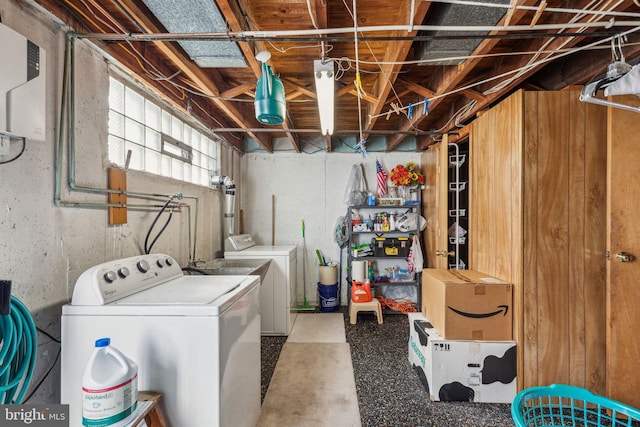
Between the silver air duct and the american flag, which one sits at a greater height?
the american flag

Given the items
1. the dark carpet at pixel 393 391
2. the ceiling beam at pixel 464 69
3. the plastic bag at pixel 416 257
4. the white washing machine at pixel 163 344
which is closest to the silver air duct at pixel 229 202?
the dark carpet at pixel 393 391

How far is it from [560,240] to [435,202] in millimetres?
1428

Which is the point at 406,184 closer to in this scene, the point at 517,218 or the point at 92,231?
the point at 517,218

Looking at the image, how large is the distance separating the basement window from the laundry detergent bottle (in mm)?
1199

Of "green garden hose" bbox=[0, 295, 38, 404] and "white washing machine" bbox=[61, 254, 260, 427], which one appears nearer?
"green garden hose" bbox=[0, 295, 38, 404]

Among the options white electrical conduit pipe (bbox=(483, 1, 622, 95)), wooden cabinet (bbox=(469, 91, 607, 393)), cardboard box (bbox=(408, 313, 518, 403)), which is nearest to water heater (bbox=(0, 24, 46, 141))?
white electrical conduit pipe (bbox=(483, 1, 622, 95))

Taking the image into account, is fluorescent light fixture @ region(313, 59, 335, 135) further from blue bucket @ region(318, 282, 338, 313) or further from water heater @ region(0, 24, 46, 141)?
blue bucket @ region(318, 282, 338, 313)

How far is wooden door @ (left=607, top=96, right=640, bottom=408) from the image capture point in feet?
5.49

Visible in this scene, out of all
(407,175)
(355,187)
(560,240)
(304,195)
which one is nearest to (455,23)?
(560,240)

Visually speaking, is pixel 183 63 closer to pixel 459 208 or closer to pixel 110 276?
pixel 110 276

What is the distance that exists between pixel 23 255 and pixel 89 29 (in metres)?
1.21

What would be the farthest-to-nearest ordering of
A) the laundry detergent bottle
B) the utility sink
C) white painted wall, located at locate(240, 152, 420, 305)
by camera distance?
white painted wall, located at locate(240, 152, 420, 305), the utility sink, the laundry detergent bottle

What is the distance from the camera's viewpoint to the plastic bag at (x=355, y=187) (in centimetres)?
381

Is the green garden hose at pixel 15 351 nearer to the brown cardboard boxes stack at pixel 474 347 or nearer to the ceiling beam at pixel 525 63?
the brown cardboard boxes stack at pixel 474 347
